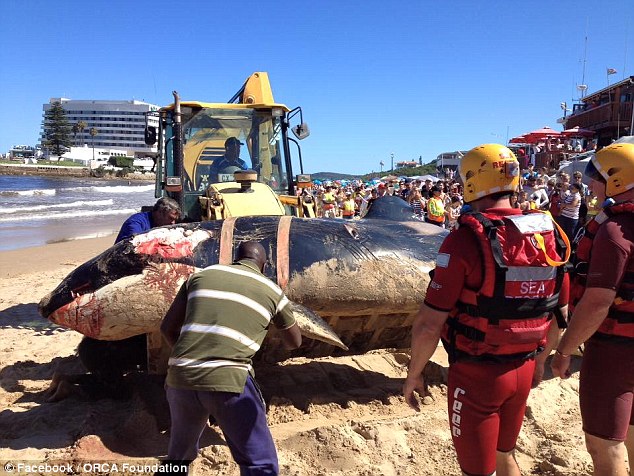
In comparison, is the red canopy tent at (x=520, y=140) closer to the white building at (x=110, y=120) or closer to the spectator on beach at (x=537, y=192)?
the spectator on beach at (x=537, y=192)

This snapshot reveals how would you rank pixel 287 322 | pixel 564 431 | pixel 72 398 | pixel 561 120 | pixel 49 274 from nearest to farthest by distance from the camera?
pixel 287 322
pixel 564 431
pixel 72 398
pixel 49 274
pixel 561 120

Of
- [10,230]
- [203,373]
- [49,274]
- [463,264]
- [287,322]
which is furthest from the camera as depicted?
[10,230]

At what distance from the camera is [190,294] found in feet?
8.39

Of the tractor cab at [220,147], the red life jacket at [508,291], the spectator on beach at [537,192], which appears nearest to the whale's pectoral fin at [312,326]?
the red life jacket at [508,291]

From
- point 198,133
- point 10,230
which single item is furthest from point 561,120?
point 198,133

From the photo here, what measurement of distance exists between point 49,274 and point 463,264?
9.57 m

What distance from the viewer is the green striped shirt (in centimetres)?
245

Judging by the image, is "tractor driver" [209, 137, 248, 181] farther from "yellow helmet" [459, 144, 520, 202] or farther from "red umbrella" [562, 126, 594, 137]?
"red umbrella" [562, 126, 594, 137]

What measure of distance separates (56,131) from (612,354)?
391 feet

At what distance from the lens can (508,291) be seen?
214 cm

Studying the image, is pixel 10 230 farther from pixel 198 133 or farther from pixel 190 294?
pixel 190 294

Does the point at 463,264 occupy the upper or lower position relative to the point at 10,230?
upper

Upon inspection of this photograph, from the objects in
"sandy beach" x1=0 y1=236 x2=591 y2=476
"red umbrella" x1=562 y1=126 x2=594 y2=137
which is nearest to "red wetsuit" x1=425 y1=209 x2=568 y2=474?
"sandy beach" x1=0 y1=236 x2=591 y2=476

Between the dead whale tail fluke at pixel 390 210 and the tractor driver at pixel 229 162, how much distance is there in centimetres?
214
